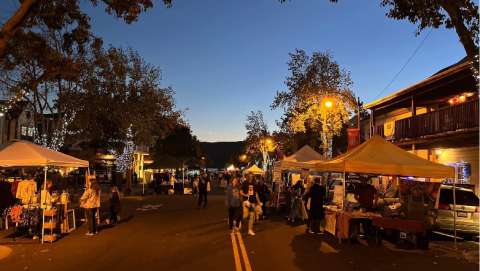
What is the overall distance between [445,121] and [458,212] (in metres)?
9.62

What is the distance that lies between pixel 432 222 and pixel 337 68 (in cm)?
2219

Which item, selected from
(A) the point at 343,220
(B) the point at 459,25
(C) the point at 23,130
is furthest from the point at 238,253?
(C) the point at 23,130

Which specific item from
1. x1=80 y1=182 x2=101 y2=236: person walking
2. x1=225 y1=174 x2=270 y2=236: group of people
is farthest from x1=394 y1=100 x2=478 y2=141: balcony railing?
x1=80 y1=182 x2=101 y2=236: person walking

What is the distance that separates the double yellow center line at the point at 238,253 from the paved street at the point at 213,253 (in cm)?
2

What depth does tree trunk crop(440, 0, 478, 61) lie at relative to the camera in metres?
11.3

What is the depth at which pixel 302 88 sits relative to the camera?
3659 cm

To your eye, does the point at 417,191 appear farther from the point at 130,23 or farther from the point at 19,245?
the point at 19,245

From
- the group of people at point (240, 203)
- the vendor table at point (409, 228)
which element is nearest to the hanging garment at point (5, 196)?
the group of people at point (240, 203)

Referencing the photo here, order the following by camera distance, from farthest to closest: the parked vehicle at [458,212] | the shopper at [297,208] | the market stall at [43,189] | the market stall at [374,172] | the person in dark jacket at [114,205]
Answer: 1. the shopper at [297,208]
2. the person in dark jacket at [114,205]
3. the parked vehicle at [458,212]
4. the market stall at [43,189]
5. the market stall at [374,172]

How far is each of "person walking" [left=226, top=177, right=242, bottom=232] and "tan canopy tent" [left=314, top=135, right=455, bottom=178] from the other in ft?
9.82

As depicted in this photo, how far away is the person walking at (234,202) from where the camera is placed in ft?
52.9

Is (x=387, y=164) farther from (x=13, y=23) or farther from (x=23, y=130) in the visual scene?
(x=23, y=130)

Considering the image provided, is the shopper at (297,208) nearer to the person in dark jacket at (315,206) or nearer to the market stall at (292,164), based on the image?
the market stall at (292,164)

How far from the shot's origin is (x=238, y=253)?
1213 cm
